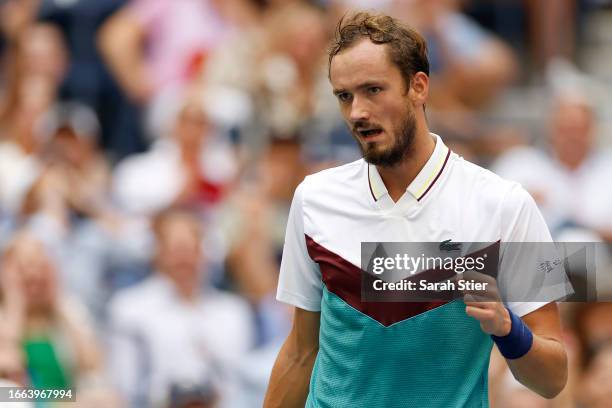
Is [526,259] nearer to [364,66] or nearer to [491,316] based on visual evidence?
[491,316]

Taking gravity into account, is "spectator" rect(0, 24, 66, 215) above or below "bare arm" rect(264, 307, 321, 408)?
above

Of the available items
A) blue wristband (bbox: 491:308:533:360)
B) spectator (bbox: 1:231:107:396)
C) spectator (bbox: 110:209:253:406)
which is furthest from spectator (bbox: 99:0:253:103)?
blue wristband (bbox: 491:308:533:360)

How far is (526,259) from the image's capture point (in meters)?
3.38

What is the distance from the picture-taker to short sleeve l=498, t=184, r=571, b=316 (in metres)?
3.38

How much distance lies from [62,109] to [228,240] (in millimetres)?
1838

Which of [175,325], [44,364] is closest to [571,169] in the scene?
[175,325]

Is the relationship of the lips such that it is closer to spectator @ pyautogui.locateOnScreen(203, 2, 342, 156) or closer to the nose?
the nose

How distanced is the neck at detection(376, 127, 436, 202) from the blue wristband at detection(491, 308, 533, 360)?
0.53m

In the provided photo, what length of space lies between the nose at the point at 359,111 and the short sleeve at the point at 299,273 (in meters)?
0.40

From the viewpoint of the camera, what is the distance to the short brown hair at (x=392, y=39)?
3.43m

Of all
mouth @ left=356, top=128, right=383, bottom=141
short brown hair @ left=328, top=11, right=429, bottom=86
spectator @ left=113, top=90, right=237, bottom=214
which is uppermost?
spectator @ left=113, top=90, right=237, bottom=214

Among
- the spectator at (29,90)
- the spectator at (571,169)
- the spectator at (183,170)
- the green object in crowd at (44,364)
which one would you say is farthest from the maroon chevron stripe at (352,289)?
the spectator at (29,90)

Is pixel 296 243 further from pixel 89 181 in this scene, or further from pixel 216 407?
pixel 89 181

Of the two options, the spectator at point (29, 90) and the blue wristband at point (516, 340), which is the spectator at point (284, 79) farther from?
the blue wristband at point (516, 340)
